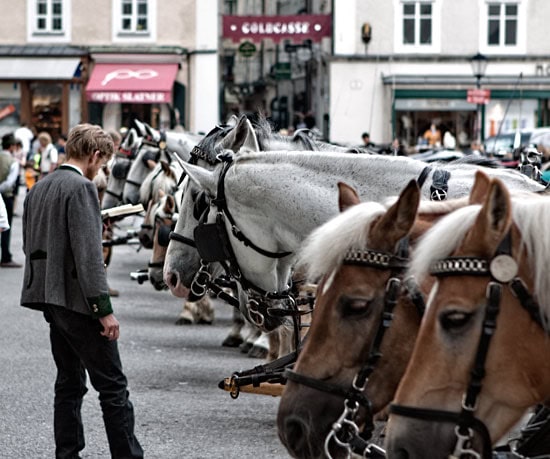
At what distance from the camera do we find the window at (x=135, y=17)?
2007 inches

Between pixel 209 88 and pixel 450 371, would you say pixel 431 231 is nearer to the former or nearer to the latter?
pixel 450 371

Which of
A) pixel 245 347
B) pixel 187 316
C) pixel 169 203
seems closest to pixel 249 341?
pixel 245 347

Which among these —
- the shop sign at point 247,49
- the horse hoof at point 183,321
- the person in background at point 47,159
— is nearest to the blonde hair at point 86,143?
the horse hoof at point 183,321

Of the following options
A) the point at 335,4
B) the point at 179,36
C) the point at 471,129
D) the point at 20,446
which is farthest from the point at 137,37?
the point at 20,446

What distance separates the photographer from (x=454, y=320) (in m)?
4.09

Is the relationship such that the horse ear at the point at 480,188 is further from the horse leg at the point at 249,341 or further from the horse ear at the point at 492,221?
the horse leg at the point at 249,341

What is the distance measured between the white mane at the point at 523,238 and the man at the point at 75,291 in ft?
12.1

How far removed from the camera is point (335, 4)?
5159cm

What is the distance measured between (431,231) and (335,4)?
157 feet

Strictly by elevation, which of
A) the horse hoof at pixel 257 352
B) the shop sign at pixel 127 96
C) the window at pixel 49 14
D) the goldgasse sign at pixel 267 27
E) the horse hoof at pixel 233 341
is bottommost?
the horse hoof at pixel 233 341

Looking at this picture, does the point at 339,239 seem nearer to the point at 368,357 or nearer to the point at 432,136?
the point at 368,357

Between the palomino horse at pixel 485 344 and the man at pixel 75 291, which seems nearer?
the palomino horse at pixel 485 344

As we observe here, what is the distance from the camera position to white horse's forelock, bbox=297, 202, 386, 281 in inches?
188

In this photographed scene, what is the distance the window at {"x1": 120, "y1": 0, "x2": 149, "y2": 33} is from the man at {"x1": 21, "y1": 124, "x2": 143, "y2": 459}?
43.5 m
